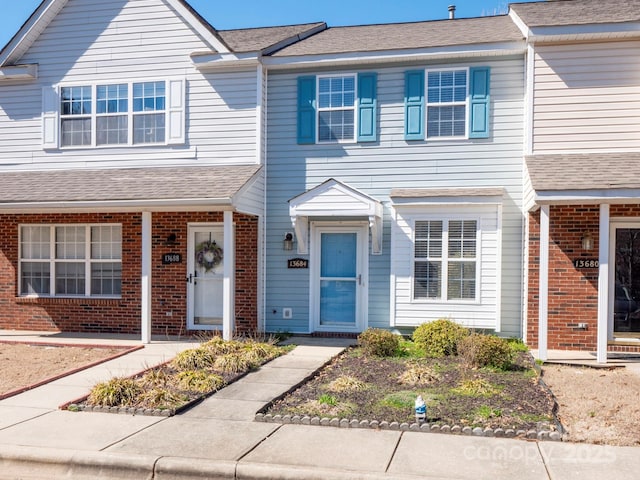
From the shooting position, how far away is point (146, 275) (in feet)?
37.1

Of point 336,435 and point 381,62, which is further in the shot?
point 381,62

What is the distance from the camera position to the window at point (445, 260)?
1124 centimetres

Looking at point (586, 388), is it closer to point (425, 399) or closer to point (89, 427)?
point (425, 399)

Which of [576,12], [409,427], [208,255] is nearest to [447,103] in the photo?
[576,12]

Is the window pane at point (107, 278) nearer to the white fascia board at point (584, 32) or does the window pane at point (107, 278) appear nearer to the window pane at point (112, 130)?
the window pane at point (112, 130)

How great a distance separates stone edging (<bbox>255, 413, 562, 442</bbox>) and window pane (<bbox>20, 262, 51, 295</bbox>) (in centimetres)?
853

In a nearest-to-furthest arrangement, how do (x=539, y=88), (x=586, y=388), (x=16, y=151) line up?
(x=586, y=388)
(x=539, y=88)
(x=16, y=151)

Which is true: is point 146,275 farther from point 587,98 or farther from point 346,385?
point 587,98

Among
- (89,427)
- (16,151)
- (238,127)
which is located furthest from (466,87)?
(16,151)

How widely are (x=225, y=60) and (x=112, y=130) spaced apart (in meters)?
3.02

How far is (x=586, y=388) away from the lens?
26.0ft

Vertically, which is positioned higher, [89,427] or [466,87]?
[466,87]

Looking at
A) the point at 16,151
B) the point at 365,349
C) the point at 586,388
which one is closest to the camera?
the point at 586,388

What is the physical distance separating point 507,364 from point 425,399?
2.47 meters
